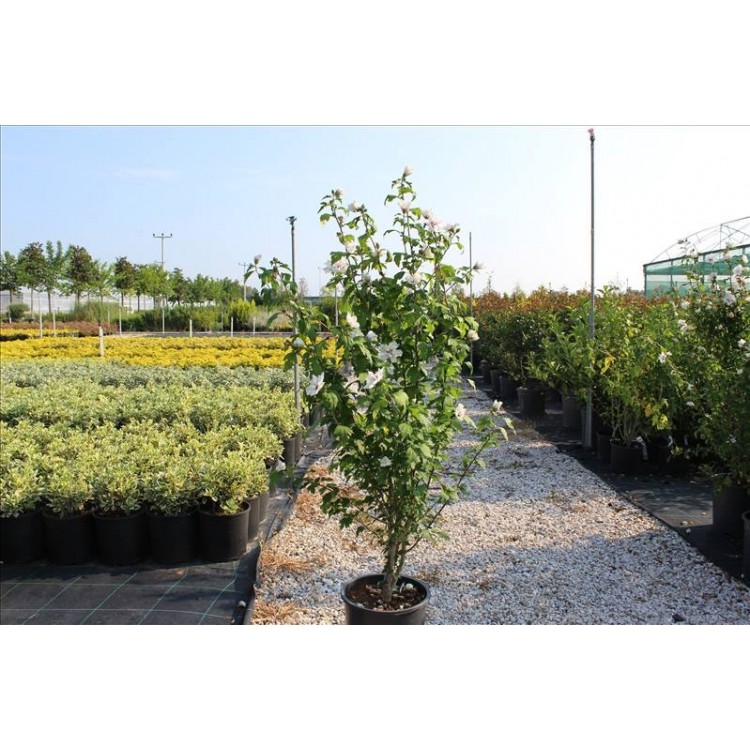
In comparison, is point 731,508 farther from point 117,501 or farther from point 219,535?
point 117,501

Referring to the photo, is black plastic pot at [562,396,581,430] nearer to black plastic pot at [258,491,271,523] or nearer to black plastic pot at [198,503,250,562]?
black plastic pot at [258,491,271,523]

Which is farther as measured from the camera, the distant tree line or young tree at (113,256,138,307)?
young tree at (113,256,138,307)

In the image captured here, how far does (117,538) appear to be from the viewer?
3680 millimetres

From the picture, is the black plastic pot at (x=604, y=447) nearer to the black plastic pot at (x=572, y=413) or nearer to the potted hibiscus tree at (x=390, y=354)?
the black plastic pot at (x=572, y=413)

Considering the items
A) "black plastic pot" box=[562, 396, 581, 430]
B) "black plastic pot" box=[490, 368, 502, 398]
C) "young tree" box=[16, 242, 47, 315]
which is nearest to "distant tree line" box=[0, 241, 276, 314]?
"young tree" box=[16, 242, 47, 315]

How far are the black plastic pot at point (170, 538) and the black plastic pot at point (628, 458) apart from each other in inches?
148

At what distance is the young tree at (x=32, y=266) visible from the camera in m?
18.6

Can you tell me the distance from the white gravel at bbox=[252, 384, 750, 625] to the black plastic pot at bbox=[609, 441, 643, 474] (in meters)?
0.66

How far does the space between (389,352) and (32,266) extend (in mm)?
19296

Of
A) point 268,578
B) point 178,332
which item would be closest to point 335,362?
point 268,578

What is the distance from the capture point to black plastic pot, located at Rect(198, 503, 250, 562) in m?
3.76

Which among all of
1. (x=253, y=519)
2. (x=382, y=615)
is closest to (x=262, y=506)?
(x=253, y=519)

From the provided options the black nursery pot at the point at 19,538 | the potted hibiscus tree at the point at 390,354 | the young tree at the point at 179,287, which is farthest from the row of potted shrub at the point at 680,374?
the young tree at the point at 179,287

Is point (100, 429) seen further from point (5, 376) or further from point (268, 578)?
point (5, 376)
